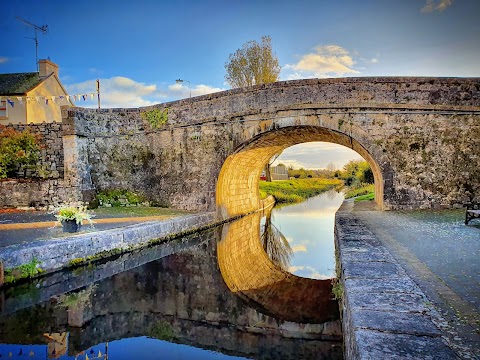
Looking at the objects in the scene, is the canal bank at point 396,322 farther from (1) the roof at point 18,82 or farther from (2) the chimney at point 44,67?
(2) the chimney at point 44,67

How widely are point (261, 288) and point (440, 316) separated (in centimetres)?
378

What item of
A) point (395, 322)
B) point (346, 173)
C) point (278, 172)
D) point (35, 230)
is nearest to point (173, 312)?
point (395, 322)

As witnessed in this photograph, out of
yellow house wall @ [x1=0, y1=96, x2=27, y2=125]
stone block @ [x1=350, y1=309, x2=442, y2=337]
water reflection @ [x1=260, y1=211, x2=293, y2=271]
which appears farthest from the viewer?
yellow house wall @ [x1=0, y1=96, x2=27, y2=125]

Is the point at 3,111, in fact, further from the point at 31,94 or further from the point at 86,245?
the point at 86,245

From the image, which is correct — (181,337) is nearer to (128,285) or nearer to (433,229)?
(128,285)

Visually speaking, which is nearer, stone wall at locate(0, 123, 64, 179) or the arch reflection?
the arch reflection

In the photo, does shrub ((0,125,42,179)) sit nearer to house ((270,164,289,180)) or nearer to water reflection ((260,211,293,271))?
water reflection ((260,211,293,271))

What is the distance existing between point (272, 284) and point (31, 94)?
24602 millimetres

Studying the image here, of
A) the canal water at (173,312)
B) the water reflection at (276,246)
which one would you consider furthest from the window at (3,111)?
the canal water at (173,312)

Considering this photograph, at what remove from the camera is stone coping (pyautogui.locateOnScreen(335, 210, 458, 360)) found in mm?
2273

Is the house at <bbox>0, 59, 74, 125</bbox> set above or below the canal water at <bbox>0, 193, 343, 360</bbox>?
above

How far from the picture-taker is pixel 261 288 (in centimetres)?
641

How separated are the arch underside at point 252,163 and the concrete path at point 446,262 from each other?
424 cm

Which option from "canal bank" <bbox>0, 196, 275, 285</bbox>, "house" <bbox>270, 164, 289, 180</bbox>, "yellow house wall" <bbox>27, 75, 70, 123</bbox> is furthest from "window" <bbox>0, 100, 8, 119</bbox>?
"house" <bbox>270, 164, 289, 180</bbox>
